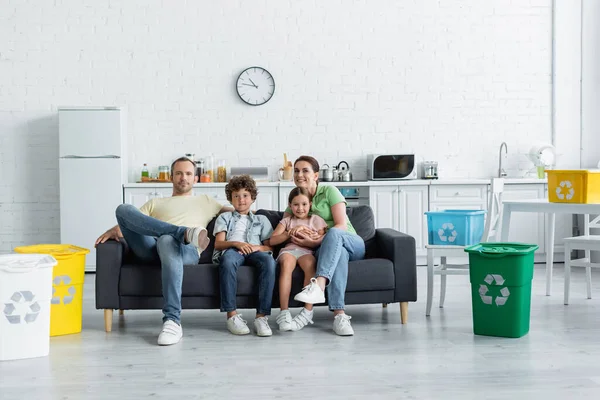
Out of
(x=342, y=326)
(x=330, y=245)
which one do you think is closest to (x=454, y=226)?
(x=330, y=245)

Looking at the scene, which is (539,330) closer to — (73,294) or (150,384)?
(150,384)

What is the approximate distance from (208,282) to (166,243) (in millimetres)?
337

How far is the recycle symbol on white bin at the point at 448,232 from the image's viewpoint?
4.58 metres

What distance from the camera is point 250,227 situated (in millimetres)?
4348

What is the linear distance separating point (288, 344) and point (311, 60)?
422cm

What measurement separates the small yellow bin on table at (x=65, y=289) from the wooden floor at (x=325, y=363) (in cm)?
9

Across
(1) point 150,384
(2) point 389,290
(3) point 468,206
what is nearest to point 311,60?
(3) point 468,206

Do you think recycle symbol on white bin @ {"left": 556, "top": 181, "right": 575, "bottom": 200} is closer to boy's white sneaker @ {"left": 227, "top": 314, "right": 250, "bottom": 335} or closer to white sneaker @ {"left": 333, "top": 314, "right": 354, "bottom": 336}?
white sneaker @ {"left": 333, "top": 314, "right": 354, "bottom": 336}

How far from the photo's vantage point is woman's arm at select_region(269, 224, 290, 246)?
426cm

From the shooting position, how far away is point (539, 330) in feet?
13.3

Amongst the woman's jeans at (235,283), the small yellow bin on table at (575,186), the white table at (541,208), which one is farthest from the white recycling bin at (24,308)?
the small yellow bin on table at (575,186)

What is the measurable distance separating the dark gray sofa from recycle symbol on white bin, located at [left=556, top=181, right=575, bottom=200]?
1045mm

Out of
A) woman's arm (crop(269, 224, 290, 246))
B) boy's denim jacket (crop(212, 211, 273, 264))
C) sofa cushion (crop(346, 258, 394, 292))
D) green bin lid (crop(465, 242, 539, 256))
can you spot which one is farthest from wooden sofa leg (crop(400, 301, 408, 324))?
boy's denim jacket (crop(212, 211, 273, 264))

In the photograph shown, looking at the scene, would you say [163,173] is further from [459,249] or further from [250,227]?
[459,249]
